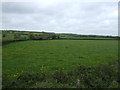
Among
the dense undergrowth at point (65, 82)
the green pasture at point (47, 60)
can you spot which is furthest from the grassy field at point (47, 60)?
the dense undergrowth at point (65, 82)

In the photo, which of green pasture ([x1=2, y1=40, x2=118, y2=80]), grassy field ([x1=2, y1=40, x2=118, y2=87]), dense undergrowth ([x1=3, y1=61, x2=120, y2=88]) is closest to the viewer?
dense undergrowth ([x1=3, y1=61, x2=120, y2=88])

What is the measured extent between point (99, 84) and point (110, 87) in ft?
1.41

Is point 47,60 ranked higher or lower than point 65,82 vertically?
lower

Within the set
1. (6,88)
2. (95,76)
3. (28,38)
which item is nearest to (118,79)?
(95,76)

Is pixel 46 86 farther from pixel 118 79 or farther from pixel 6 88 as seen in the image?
pixel 118 79

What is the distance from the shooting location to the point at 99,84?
560 cm

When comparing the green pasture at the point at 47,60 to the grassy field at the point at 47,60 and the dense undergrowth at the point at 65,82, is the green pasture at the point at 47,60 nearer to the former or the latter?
the grassy field at the point at 47,60

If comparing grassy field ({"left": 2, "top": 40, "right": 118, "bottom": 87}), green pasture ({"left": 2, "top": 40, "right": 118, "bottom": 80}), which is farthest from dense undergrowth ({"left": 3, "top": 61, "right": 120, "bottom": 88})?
green pasture ({"left": 2, "top": 40, "right": 118, "bottom": 80})

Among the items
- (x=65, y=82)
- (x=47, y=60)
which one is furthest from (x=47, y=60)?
(x=65, y=82)

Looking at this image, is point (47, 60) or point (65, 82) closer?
point (65, 82)

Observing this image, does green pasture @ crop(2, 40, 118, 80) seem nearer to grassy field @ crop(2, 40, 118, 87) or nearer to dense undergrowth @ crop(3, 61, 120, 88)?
grassy field @ crop(2, 40, 118, 87)

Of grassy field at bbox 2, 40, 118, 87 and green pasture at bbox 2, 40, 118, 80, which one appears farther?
green pasture at bbox 2, 40, 118, 80

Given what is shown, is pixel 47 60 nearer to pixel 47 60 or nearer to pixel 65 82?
pixel 47 60

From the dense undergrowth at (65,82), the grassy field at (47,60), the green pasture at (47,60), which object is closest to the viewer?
the dense undergrowth at (65,82)
